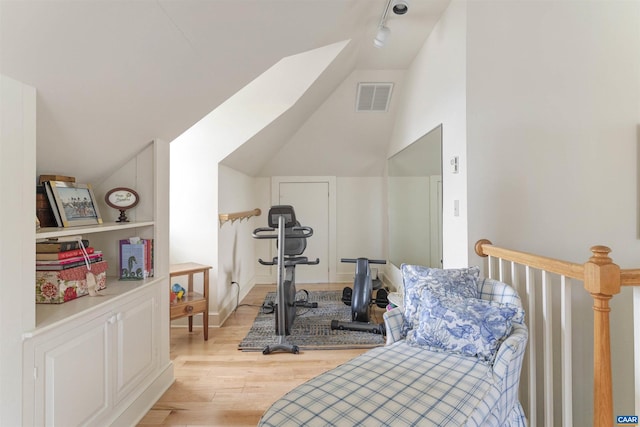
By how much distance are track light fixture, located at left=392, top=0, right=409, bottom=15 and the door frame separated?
9.25ft

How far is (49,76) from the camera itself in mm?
1170

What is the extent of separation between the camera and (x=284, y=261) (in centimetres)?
292

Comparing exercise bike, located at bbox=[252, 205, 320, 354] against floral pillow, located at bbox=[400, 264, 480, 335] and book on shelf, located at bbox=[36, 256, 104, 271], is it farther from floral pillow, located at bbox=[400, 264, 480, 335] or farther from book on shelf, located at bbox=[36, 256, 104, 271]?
book on shelf, located at bbox=[36, 256, 104, 271]

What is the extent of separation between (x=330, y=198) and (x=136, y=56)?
12.4ft

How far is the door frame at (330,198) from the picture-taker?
4.90m

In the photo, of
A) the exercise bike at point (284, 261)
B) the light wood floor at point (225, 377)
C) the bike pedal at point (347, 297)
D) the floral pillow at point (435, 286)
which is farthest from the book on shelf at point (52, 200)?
the bike pedal at point (347, 297)

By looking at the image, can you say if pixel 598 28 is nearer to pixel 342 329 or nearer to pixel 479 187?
pixel 479 187

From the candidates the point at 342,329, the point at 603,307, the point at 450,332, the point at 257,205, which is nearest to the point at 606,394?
the point at 603,307

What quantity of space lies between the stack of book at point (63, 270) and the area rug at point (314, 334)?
4.88 feet

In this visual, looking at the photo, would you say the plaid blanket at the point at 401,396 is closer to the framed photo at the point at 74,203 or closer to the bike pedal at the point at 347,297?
the framed photo at the point at 74,203

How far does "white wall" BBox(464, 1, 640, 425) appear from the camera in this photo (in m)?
2.06

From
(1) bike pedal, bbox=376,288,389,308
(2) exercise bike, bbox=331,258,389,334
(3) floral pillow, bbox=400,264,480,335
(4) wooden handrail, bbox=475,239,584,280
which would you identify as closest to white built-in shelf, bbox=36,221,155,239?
(3) floral pillow, bbox=400,264,480,335

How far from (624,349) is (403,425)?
205 cm

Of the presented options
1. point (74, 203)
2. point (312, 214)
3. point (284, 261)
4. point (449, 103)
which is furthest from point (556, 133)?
point (312, 214)
